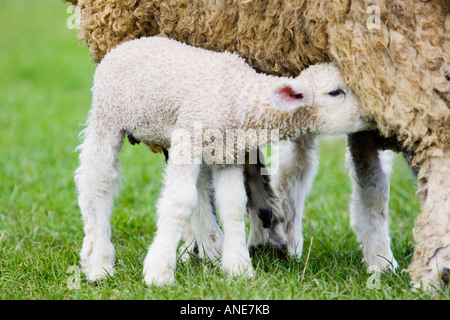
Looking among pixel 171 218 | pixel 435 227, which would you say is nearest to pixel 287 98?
pixel 171 218

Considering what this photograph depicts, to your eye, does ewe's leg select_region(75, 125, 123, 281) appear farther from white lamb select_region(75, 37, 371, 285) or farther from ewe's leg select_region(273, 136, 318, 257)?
ewe's leg select_region(273, 136, 318, 257)

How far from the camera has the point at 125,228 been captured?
6.50 meters

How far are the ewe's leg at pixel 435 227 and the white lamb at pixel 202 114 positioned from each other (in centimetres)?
45

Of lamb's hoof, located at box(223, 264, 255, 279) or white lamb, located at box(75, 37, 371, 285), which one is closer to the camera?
white lamb, located at box(75, 37, 371, 285)

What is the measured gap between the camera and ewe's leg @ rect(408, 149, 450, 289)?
4121 mm

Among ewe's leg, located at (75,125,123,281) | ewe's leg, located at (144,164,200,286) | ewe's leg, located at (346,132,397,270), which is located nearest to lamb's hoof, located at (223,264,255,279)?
ewe's leg, located at (144,164,200,286)

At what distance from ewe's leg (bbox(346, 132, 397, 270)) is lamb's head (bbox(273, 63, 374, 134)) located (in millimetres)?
933

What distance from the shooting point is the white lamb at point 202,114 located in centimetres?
428

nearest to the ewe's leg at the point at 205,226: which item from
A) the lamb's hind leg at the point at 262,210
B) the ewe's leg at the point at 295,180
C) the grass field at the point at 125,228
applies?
the grass field at the point at 125,228

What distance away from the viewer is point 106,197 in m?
4.88

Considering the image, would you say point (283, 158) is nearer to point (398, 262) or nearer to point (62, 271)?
point (398, 262)

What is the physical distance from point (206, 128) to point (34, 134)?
628cm

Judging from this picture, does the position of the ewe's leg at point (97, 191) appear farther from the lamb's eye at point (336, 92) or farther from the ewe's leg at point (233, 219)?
the lamb's eye at point (336, 92)
